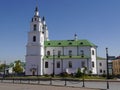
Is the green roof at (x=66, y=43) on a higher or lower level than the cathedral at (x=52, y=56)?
higher

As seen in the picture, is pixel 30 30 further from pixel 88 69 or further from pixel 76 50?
pixel 88 69

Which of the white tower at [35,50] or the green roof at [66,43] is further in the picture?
the green roof at [66,43]

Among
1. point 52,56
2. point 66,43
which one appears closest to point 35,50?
point 52,56

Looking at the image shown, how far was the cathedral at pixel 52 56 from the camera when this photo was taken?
77562 millimetres

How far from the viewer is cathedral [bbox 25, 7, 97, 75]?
77562 millimetres

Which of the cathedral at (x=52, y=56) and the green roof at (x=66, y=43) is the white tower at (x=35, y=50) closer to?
the cathedral at (x=52, y=56)

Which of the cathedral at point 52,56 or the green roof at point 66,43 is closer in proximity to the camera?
the cathedral at point 52,56

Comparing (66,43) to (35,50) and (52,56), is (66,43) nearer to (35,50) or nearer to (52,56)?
(52,56)

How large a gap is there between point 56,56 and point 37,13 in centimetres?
1638

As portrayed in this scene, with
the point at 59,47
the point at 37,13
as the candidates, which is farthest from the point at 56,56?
the point at 37,13

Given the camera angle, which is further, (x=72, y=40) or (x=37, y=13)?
(x=72, y=40)

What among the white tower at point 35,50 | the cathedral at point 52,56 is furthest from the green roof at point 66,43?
the white tower at point 35,50

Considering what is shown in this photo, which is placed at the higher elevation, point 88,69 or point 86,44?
point 86,44

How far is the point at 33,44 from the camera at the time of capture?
3073 inches
